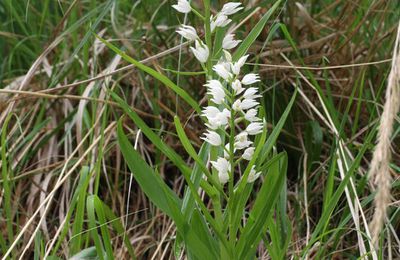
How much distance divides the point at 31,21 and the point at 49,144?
1.83ft

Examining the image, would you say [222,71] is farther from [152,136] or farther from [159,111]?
[159,111]

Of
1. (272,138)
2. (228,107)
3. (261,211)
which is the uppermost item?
(228,107)

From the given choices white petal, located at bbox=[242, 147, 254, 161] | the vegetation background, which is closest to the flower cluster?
white petal, located at bbox=[242, 147, 254, 161]

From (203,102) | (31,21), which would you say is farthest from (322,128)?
(31,21)

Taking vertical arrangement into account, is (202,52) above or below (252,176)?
above

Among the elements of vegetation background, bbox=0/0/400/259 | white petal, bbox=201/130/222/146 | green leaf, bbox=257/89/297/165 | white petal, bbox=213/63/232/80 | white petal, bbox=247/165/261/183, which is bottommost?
vegetation background, bbox=0/0/400/259

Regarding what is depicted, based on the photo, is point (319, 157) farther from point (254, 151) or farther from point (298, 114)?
point (254, 151)

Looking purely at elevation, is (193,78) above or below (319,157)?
→ above

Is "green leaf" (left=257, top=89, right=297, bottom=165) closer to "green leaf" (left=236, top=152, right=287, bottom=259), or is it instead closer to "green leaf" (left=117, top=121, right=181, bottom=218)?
"green leaf" (left=236, top=152, right=287, bottom=259)

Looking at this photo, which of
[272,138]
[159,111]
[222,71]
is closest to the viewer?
[222,71]

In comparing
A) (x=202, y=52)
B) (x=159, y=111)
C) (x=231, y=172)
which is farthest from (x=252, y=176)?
(x=159, y=111)

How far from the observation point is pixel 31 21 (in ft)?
8.55

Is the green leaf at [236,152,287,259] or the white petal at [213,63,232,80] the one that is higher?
the white petal at [213,63,232,80]

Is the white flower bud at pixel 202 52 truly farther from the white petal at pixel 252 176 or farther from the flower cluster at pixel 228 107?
the white petal at pixel 252 176
